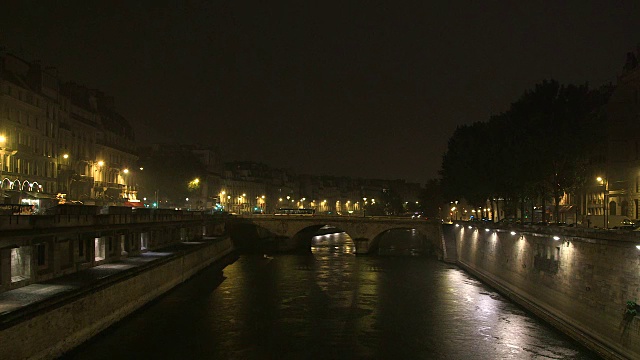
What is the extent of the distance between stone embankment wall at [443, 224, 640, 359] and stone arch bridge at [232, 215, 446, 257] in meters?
37.2

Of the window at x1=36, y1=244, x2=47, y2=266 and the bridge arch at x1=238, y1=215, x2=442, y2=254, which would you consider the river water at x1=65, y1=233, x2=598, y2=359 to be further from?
the bridge arch at x1=238, y1=215, x2=442, y2=254

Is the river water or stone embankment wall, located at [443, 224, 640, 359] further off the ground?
stone embankment wall, located at [443, 224, 640, 359]

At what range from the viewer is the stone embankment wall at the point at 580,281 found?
28016 mm

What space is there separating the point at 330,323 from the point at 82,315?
16076mm

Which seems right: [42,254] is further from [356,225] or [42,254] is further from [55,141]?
[356,225]

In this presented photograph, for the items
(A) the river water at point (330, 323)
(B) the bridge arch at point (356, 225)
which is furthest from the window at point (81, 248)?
(B) the bridge arch at point (356, 225)

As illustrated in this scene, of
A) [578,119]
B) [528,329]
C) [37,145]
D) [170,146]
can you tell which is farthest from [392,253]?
[170,146]

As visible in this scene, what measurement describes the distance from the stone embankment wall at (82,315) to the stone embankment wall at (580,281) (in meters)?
24.7

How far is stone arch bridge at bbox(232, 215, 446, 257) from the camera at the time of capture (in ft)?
306

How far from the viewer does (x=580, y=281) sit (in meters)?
34.1

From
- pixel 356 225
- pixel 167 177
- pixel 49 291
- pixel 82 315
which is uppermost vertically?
pixel 167 177

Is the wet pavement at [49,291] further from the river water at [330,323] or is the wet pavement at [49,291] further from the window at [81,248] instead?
the river water at [330,323]

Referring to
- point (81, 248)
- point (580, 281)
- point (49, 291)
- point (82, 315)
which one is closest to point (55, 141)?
point (81, 248)

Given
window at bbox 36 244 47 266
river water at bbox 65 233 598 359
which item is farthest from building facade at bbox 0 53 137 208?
river water at bbox 65 233 598 359
